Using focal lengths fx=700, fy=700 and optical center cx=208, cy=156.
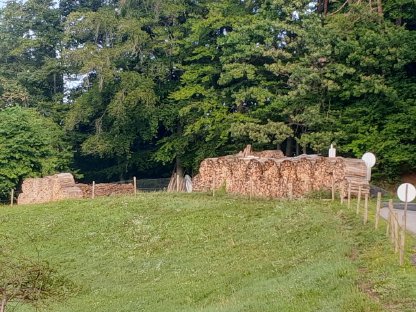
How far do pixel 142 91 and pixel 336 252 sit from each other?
99.2 ft

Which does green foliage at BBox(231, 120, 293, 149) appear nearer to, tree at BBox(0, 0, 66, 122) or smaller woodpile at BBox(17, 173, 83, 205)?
smaller woodpile at BBox(17, 173, 83, 205)

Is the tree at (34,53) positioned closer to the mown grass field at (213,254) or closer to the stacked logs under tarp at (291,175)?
the mown grass field at (213,254)

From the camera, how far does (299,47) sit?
41312mm

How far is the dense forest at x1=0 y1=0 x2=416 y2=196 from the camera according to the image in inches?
1507

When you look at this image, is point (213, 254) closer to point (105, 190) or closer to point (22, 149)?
point (105, 190)

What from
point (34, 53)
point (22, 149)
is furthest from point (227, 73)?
point (34, 53)

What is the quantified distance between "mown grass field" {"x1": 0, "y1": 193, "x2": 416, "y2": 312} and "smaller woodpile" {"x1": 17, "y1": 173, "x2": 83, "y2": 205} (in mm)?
4433

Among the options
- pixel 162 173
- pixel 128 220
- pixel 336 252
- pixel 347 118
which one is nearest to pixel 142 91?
pixel 162 173

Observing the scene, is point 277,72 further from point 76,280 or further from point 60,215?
point 76,280

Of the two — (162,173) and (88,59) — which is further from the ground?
(88,59)

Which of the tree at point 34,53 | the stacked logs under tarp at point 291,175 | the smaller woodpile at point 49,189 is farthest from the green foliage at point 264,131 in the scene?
the tree at point 34,53

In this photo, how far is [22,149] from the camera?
148ft

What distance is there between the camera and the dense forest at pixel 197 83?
3828 centimetres

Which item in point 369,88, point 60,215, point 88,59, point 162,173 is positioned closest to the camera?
point 60,215
